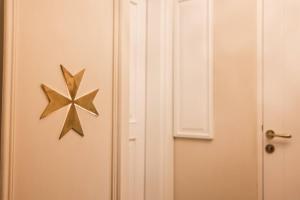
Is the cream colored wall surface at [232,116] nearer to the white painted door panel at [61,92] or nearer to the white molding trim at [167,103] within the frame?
the white molding trim at [167,103]

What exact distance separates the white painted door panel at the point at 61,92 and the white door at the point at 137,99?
0.58 metres

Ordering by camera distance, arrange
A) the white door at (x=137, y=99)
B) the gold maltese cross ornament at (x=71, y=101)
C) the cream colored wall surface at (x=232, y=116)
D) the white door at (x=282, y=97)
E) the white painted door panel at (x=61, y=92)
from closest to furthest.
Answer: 1. the white painted door panel at (x=61, y=92)
2. the gold maltese cross ornament at (x=71, y=101)
3. the white door at (x=282, y=97)
4. the cream colored wall surface at (x=232, y=116)
5. the white door at (x=137, y=99)

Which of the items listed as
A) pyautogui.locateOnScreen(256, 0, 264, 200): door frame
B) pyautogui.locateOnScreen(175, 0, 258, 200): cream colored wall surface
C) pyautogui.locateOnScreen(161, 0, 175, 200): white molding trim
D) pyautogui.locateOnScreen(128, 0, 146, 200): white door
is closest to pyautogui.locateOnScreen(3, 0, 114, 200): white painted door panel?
pyautogui.locateOnScreen(128, 0, 146, 200): white door

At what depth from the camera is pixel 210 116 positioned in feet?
7.02

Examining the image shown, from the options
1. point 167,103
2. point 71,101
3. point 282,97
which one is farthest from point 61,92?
point 282,97

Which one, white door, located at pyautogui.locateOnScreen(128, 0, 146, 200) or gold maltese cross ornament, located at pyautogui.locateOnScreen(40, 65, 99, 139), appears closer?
gold maltese cross ornament, located at pyautogui.locateOnScreen(40, 65, 99, 139)

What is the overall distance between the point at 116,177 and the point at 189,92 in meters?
0.91

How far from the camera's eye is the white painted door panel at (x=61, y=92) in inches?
A: 47.8

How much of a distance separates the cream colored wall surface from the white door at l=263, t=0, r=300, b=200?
84 mm

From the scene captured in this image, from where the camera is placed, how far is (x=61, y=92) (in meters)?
1.38

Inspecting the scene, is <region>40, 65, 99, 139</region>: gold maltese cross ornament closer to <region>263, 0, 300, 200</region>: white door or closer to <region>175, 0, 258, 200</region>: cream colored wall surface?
<region>175, 0, 258, 200</region>: cream colored wall surface

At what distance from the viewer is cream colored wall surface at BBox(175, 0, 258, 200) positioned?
197 centimetres

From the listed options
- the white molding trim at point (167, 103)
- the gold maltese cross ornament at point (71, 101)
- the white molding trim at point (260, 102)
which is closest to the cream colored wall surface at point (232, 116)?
the white molding trim at point (260, 102)

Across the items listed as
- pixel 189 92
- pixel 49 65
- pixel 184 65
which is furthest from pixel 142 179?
pixel 49 65
